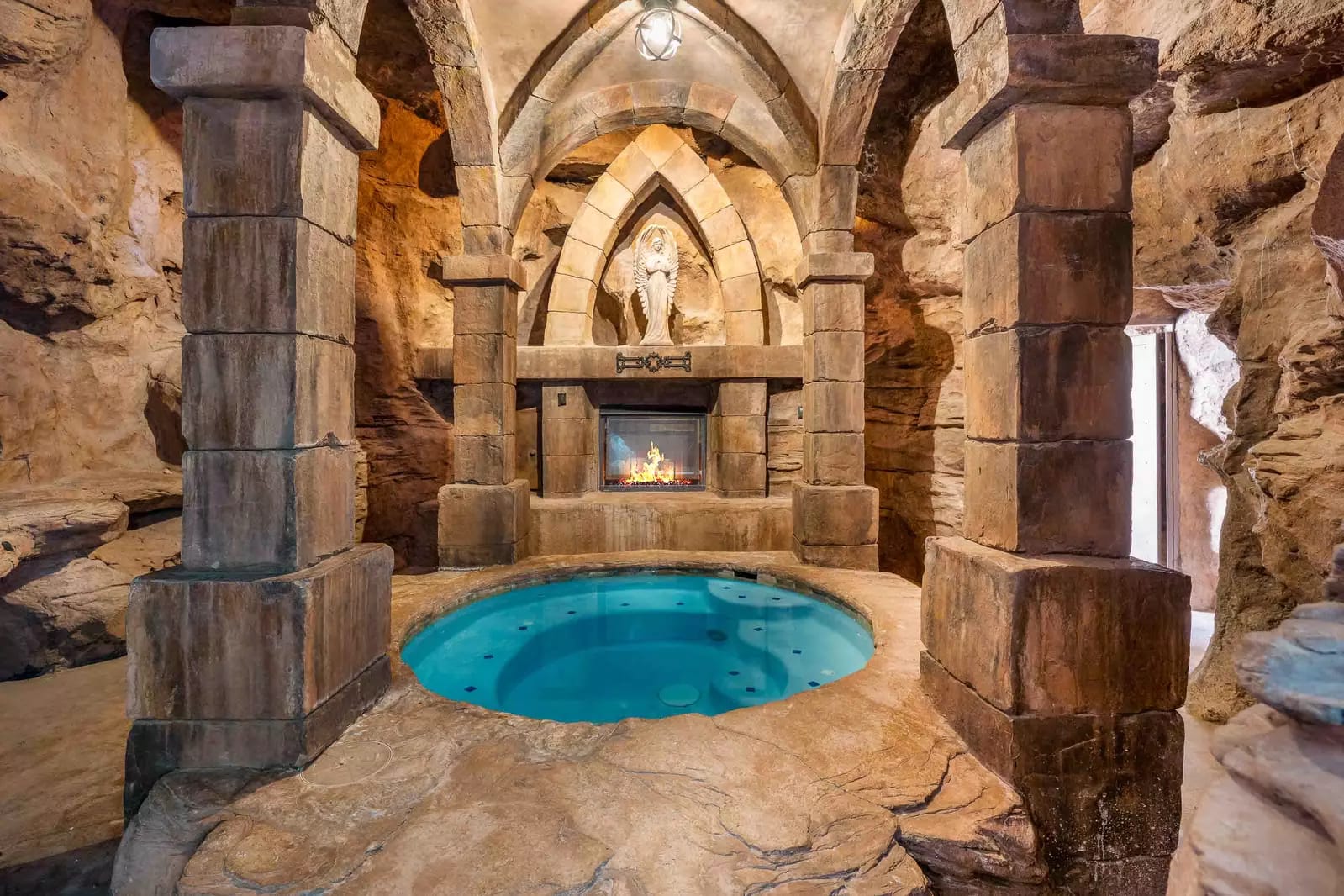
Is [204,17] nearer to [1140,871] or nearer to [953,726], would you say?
A: [953,726]

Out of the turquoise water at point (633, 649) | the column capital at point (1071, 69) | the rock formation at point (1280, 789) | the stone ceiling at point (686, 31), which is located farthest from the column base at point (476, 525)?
the rock formation at point (1280, 789)

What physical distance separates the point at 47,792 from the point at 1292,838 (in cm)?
520

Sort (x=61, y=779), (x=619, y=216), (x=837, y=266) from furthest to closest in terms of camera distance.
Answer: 1. (x=619, y=216)
2. (x=837, y=266)
3. (x=61, y=779)

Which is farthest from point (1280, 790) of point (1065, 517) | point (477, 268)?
point (477, 268)

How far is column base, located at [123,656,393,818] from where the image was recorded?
252 centimetres

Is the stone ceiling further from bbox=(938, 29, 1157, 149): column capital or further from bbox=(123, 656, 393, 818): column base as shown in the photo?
bbox=(123, 656, 393, 818): column base

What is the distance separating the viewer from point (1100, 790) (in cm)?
242

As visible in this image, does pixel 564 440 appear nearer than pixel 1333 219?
No

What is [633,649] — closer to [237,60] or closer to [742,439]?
[742,439]

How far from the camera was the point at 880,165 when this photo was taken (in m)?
7.68

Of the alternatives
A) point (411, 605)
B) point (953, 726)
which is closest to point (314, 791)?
point (411, 605)

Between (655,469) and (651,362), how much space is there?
5.09ft

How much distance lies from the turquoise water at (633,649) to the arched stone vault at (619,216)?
3.78 metres

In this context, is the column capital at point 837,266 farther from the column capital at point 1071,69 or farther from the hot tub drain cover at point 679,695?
the hot tub drain cover at point 679,695
